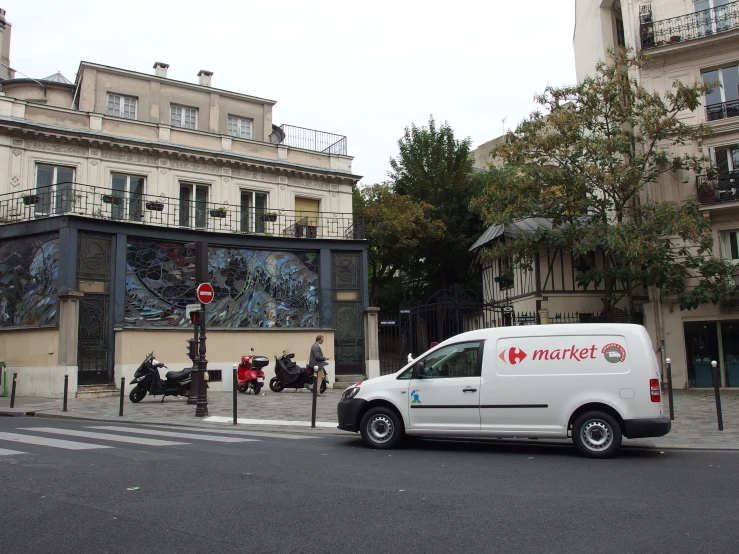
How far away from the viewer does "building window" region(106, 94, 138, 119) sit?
86.1ft

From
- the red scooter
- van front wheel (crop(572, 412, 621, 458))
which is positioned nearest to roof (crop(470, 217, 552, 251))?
the red scooter

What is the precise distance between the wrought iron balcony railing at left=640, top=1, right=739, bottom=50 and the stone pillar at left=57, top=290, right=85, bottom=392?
20.9 meters

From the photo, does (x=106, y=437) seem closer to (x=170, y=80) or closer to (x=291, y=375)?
(x=291, y=375)

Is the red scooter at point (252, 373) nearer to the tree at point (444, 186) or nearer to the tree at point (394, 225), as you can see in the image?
the tree at point (394, 225)

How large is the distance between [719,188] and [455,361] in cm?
1637

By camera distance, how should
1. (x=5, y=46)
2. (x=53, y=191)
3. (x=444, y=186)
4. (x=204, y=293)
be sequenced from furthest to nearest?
(x=444, y=186), (x=5, y=46), (x=53, y=191), (x=204, y=293)

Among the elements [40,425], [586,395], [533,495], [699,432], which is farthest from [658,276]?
[40,425]

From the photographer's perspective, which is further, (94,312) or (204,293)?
(94,312)

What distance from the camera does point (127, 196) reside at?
954 inches

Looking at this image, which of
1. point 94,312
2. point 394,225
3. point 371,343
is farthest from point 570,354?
point 394,225

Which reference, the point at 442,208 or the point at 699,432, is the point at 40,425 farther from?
the point at 442,208

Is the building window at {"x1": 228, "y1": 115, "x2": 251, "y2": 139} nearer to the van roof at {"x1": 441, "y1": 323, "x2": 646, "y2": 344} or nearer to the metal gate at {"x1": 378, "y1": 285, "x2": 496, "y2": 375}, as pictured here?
the metal gate at {"x1": 378, "y1": 285, "x2": 496, "y2": 375}

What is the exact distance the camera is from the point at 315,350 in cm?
1811

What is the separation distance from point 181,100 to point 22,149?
23.9 ft
